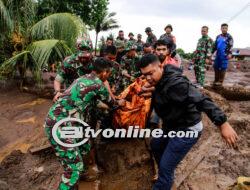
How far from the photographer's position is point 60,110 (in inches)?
129

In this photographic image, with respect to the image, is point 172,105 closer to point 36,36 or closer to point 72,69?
point 72,69

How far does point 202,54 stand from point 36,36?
15.2 feet

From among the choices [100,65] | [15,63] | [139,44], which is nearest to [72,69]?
[100,65]

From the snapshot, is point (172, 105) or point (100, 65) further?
point (100, 65)

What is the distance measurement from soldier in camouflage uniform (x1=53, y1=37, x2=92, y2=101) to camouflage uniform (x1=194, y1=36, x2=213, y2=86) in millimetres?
4278

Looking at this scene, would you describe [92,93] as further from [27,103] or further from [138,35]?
[138,35]

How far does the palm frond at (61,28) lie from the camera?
25.4ft

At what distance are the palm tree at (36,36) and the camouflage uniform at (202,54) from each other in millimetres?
3103

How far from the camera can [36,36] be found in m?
8.38

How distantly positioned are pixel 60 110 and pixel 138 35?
755 centimetres

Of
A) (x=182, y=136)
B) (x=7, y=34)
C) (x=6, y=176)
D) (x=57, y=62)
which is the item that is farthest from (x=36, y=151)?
(x=7, y=34)

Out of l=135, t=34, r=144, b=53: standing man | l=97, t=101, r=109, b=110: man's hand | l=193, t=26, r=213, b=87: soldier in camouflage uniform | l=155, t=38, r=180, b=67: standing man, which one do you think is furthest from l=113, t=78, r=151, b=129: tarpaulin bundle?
l=193, t=26, r=213, b=87: soldier in camouflage uniform

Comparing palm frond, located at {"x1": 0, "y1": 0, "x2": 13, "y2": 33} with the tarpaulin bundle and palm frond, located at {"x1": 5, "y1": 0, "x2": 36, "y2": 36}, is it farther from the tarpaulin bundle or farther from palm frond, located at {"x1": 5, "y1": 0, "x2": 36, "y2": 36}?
the tarpaulin bundle

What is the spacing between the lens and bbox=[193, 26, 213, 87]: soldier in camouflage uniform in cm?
794
